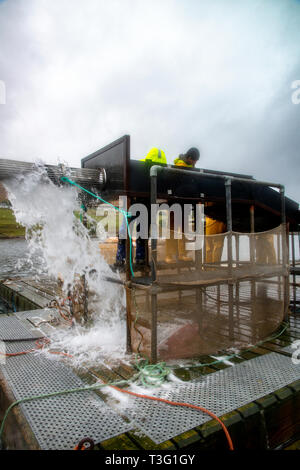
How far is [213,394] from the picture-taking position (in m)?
3.22

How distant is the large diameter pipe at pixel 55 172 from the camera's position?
3.71 meters

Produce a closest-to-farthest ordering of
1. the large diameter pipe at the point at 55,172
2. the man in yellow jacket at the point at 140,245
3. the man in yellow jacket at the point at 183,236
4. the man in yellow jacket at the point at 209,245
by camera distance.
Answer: the large diameter pipe at the point at 55,172 → the man in yellow jacket at the point at 140,245 → the man in yellow jacket at the point at 183,236 → the man in yellow jacket at the point at 209,245

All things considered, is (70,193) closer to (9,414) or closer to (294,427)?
(9,414)

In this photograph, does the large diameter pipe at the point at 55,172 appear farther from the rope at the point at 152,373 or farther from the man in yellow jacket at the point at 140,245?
the rope at the point at 152,373

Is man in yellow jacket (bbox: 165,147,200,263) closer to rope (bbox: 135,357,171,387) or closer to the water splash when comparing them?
the water splash

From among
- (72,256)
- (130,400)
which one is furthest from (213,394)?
(72,256)

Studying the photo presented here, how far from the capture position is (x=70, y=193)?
477 centimetres

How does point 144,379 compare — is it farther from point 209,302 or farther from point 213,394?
point 209,302

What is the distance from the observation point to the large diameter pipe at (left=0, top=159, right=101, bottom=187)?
3.71 meters

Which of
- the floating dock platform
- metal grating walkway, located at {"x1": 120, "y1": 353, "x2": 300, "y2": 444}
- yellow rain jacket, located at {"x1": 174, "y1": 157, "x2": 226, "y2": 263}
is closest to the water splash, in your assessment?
the floating dock platform

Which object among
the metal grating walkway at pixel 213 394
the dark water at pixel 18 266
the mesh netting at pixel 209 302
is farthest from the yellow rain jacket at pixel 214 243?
the dark water at pixel 18 266

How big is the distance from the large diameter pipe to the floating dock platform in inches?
Result: 99.5

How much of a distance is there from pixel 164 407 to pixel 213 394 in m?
0.59
